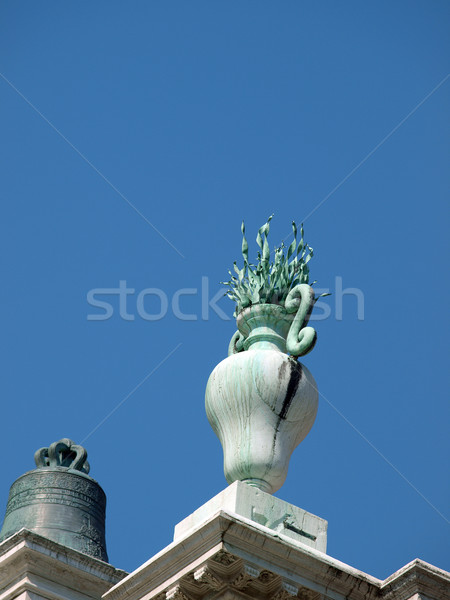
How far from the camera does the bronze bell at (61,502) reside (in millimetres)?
25125

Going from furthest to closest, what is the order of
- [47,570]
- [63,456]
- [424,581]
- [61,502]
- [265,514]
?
1. [63,456]
2. [61,502]
3. [47,570]
4. [265,514]
5. [424,581]

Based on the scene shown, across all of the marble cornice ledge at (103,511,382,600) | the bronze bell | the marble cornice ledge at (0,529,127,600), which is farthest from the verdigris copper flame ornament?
the bronze bell

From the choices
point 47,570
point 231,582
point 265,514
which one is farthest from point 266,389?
point 47,570

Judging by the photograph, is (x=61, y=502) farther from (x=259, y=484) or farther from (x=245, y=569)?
(x=245, y=569)

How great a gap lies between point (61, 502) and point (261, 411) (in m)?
5.86

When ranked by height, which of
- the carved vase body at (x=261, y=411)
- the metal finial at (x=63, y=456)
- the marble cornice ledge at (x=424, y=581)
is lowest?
the marble cornice ledge at (x=424, y=581)

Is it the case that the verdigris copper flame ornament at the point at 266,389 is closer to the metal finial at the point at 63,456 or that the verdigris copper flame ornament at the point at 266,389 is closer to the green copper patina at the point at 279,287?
the green copper patina at the point at 279,287

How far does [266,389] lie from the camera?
2075 cm

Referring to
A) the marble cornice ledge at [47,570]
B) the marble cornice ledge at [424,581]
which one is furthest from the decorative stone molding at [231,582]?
the marble cornice ledge at [47,570]

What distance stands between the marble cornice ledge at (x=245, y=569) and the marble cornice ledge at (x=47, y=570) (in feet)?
Result: 12.7

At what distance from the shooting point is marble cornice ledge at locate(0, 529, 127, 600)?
74.7 ft

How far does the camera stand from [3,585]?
75.6 ft

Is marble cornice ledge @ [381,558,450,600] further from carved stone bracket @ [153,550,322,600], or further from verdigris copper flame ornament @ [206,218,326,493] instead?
verdigris copper flame ornament @ [206,218,326,493]

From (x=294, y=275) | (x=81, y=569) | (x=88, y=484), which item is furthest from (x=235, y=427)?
(x=88, y=484)
